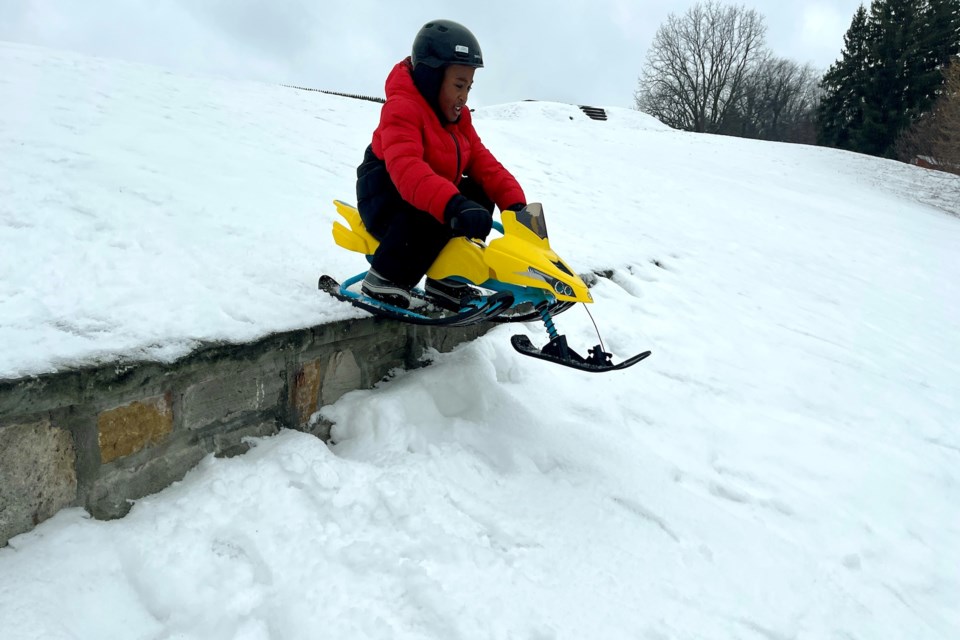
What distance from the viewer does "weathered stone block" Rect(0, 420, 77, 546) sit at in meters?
1.79

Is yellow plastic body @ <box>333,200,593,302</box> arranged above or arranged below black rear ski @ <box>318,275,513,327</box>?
above

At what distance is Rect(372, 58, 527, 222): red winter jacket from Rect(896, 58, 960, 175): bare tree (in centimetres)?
2158

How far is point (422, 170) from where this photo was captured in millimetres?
2580

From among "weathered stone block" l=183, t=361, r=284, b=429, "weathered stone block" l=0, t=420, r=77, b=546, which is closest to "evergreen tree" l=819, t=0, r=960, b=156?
"weathered stone block" l=183, t=361, r=284, b=429

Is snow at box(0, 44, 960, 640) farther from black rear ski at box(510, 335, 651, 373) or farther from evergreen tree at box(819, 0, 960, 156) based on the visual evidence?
evergreen tree at box(819, 0, 960, 156)

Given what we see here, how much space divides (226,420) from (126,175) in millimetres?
2263

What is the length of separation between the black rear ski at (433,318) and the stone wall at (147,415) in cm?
10

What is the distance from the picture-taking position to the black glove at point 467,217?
247cm

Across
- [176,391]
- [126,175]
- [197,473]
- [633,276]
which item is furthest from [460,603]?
[633,276]

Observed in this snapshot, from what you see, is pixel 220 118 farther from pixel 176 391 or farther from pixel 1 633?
pixel 1 633

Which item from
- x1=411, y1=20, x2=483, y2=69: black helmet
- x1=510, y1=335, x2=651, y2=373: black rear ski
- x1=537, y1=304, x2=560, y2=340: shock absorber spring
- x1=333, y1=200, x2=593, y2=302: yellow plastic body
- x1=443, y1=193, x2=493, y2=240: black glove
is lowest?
x1=510, y1=335, x2=651, y2=373: black rear ski

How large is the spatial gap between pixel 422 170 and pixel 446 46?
60 cm

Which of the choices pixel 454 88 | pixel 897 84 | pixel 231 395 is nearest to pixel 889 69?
pixel 897 84

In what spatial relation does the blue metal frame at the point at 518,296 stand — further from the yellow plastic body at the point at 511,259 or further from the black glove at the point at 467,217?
the black glove at the point at 467,217
